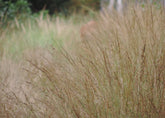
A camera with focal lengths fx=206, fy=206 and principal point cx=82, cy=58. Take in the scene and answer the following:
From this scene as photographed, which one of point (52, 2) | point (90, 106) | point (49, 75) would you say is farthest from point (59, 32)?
point (52, 2)

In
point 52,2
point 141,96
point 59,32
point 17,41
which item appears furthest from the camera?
point 52,2

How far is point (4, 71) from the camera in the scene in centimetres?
291

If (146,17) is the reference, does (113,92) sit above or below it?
below

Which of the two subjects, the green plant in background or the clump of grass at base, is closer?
the clump of grass at base

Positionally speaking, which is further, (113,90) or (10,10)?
(10,10)

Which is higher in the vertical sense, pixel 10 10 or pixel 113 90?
pixel 10 10

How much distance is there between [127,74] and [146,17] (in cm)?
89

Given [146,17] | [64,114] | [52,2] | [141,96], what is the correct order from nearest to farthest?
[141,96] → [64,114] → [146,17] → [52,2]

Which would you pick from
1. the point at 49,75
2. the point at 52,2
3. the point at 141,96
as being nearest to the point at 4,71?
the point at 49,75

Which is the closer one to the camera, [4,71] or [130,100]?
[130,100]

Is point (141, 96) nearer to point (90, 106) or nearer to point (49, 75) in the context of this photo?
point (90, 106)

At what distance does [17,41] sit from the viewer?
462cm

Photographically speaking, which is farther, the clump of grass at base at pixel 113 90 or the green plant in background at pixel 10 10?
the green plant in background at pixel 10 10

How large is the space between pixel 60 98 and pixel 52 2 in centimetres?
980
